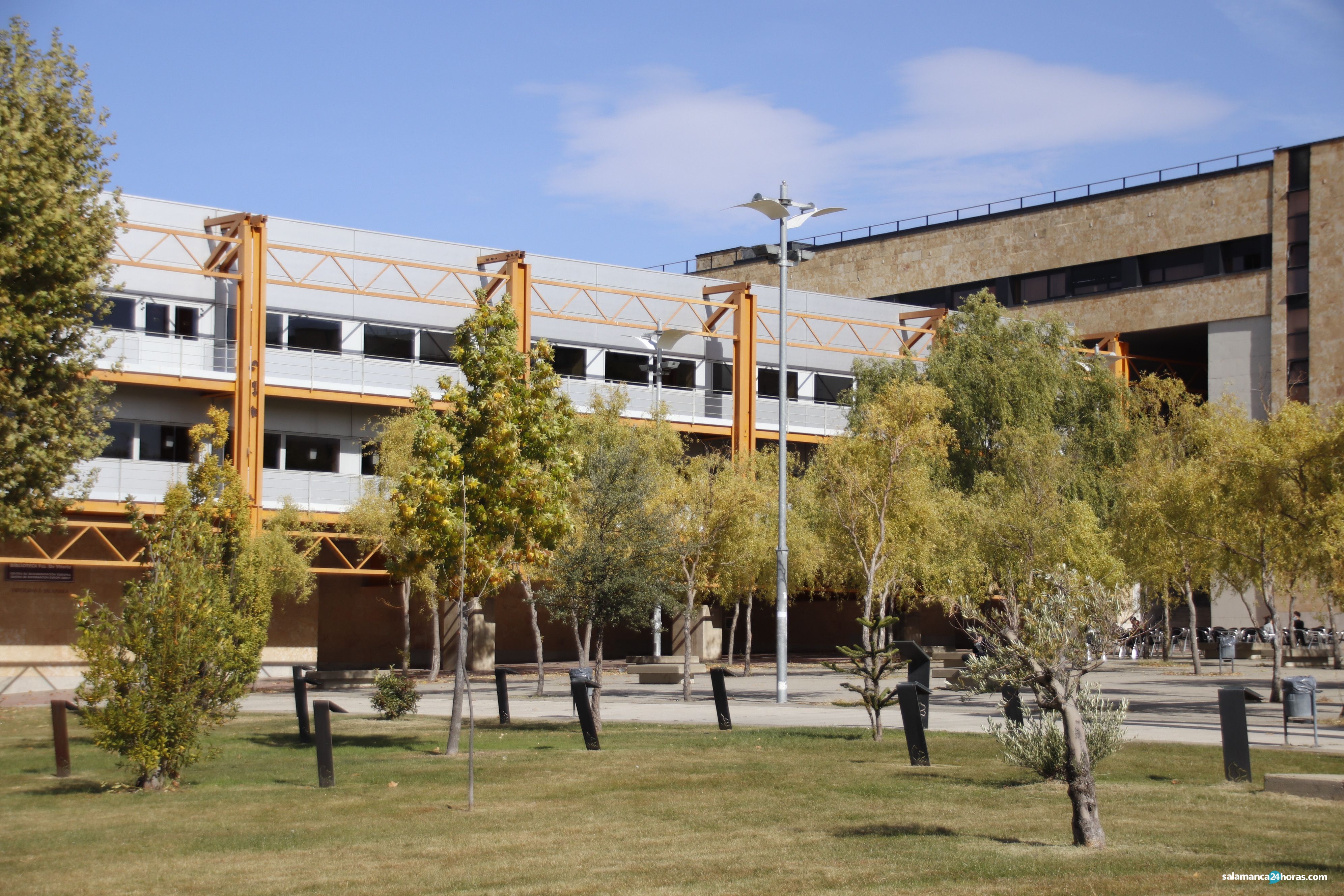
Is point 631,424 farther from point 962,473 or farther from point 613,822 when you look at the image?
point 613,822

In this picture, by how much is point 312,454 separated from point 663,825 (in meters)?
32.8

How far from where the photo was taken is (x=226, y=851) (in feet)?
34.6

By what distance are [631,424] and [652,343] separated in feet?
15.1

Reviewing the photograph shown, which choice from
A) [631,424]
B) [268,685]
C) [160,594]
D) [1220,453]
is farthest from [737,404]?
[160,594]

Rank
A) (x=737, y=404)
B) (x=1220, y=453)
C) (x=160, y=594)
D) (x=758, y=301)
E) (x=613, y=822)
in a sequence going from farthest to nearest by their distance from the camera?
(x=758, y=301)
(x=737, y=404)
(x=1220, y=453)
(x=160, y=594)
(x=613, y=822)

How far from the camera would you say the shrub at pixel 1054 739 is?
39.6 ft

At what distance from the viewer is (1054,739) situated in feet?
41.2

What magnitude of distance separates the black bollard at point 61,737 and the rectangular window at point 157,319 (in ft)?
81.5

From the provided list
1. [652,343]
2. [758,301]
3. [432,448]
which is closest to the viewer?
[432,448]

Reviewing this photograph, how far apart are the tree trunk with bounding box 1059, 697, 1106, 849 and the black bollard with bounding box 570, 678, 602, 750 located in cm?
820

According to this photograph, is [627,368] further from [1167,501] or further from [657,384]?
[1167,501]

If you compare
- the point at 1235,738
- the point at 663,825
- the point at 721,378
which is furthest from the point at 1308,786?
the point at 721,378

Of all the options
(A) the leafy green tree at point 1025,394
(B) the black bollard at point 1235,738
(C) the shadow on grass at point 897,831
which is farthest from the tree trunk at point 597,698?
(A) the leafy green tree at point 1025,394

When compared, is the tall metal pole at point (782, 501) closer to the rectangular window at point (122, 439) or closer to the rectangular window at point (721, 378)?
the rectangular window at point (122, 439)
